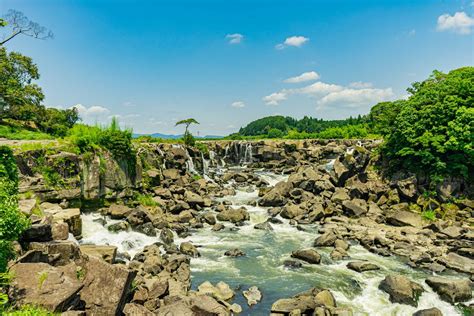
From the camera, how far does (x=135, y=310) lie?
9.92 m

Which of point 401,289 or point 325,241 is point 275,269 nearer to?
point 325,241

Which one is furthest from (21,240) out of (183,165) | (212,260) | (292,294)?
(183,165)

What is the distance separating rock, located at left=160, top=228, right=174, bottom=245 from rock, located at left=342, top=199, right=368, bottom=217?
15.5 metres

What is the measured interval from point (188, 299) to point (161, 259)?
5.11m

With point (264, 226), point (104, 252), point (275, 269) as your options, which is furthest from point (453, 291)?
point (104, 252)

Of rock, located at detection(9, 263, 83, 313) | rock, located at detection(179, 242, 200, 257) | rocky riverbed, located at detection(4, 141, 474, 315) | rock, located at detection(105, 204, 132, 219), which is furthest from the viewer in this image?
rock, located at detection(105, 204, 132, 219)

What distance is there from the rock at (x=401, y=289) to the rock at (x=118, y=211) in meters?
16.9

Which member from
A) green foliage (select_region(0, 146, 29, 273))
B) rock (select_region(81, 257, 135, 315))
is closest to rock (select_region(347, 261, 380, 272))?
rock (select_region(81, 257, 135, 315))

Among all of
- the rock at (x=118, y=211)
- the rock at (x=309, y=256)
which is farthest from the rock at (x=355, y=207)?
the rock at (x=118, y=211)

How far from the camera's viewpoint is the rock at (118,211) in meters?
21.7

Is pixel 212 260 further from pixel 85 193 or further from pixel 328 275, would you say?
pixel 85 193

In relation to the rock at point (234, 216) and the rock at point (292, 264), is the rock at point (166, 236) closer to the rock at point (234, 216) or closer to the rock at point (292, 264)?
the rock at point (234, 216)

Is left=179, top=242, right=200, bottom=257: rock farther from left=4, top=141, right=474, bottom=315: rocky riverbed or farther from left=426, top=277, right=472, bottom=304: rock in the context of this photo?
left=426, top=277, right=472, bottom=304: rock

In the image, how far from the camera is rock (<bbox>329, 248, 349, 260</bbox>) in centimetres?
1750
